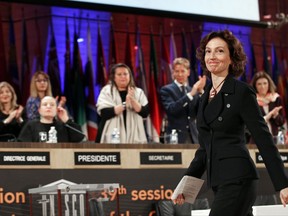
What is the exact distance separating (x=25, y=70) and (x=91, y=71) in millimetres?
975

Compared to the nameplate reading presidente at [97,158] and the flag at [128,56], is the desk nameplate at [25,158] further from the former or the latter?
the flag at [128,56]

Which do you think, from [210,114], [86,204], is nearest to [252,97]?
[210,114]

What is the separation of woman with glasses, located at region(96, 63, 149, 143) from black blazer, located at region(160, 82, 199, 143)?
366mm

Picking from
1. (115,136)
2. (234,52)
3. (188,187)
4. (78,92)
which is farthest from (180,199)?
(78,92)

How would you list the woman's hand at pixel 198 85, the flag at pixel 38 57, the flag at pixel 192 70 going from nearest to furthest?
the woman's hand at pixel 198 85 → the flag at pixel 38 57 → the flag at pixel 192 70

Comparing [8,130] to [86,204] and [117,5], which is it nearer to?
[86,204]

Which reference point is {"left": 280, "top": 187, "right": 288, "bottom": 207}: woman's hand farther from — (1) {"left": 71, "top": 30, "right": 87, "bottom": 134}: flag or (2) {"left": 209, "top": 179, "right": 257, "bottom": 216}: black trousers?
(1) {"left": 71, "top": 30, "right": 87, "bottom": 134}: flag

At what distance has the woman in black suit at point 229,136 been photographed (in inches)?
154

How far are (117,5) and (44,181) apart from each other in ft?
11.7

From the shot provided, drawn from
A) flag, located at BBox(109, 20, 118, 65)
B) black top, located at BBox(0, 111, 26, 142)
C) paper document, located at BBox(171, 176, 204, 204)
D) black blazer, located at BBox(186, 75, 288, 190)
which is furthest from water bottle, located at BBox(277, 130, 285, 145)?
black blazer, located at BBox(186, 75, 288, 190)

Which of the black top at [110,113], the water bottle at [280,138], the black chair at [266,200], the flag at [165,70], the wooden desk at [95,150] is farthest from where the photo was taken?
the flag at [165,70]

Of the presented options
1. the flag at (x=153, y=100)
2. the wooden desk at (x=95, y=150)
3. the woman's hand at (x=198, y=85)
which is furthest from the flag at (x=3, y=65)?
the wooden desk at (x=95, y=150)

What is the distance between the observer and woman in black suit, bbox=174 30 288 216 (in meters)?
3.91

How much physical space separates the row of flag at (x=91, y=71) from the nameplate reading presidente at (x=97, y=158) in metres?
2.03
